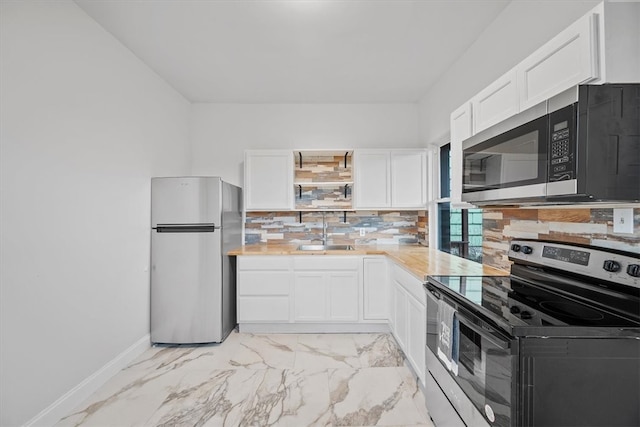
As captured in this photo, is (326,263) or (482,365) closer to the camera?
(482,365)

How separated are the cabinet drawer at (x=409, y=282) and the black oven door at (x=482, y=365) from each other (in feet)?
1.65

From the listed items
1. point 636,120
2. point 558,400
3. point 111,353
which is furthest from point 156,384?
point 636,120

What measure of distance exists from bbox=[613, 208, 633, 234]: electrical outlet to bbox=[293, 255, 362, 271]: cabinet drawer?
220 cm

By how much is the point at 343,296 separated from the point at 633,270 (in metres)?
2.49

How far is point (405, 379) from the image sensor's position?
8.14 ft

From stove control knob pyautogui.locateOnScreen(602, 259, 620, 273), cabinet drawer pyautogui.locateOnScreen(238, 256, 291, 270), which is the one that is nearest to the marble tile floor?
cabinet drawer pyautogui.locateOnScreen(238, 256, 291, 270)

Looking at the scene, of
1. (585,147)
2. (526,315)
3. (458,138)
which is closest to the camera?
(585,147)

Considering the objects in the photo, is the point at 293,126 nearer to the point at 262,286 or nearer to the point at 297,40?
the point at 297,40

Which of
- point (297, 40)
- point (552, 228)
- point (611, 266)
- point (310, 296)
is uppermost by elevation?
point (297, 40)

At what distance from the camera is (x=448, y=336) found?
1.61m

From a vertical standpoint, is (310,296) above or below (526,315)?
below

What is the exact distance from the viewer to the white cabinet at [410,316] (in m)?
2.20

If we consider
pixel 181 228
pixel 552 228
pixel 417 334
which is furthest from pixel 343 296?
pixel 552 228

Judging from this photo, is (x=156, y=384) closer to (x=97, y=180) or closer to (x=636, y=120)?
(x=97, y=180)
